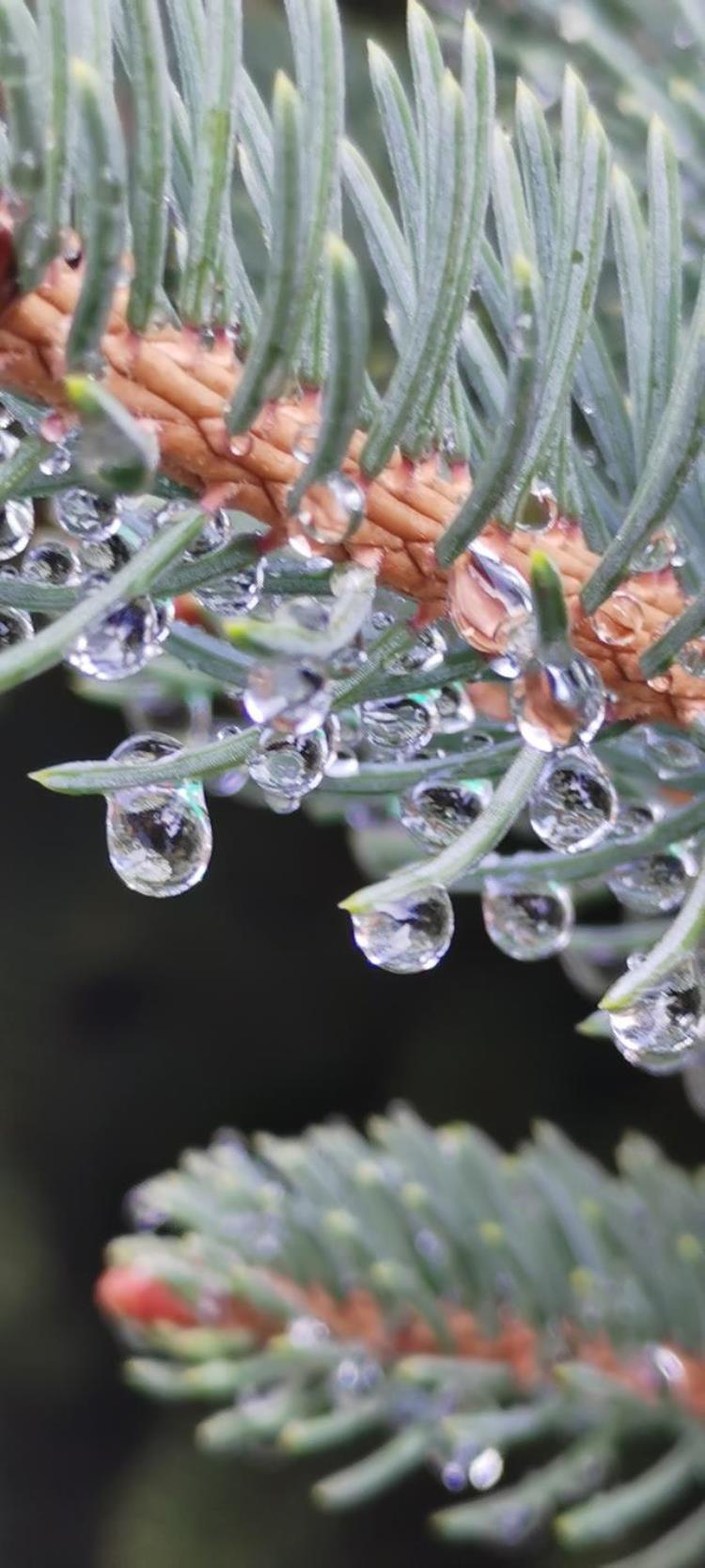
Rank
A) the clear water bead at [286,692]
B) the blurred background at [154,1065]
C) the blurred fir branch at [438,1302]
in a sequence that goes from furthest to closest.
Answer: the blurred background at [154,1065], the blurred fir branch at [438,1302], the clear water bead at [286,692]

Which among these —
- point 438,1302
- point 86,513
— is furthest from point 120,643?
point 438,1302

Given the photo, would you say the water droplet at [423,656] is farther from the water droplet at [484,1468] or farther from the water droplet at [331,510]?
the water droplet at [484,1468]

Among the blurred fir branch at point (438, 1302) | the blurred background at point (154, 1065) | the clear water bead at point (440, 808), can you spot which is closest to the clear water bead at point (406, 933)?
the clear water bead at point (440, 808)

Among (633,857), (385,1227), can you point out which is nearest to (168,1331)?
(385,1227)

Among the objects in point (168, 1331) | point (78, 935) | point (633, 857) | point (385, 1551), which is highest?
point (633, 857)

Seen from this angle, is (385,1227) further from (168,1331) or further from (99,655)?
(99,655)

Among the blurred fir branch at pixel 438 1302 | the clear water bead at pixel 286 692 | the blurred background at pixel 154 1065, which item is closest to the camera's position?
the clear water bead at pixel 286 692

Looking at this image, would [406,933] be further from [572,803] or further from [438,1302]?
[438,1302]
